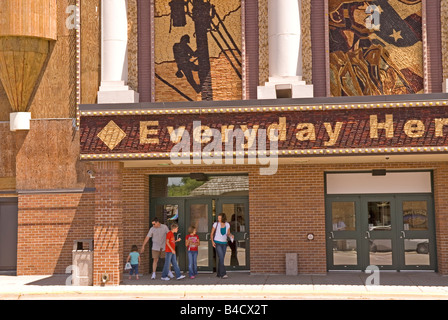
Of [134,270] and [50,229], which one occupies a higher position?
[50,229]

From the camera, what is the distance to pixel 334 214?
71.5 feet

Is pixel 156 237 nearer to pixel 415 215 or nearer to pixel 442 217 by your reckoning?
pixel 415 215

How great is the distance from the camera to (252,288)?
18.2m

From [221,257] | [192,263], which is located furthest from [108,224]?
[221,257]

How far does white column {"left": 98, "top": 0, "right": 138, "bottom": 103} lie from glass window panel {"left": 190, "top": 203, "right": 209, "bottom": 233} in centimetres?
425

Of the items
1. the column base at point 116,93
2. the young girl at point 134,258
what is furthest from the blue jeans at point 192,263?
the column base at point 116,93

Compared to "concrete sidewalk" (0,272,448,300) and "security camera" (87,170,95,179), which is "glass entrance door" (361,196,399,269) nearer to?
"concrete sidewalk" (0,272,448,300)

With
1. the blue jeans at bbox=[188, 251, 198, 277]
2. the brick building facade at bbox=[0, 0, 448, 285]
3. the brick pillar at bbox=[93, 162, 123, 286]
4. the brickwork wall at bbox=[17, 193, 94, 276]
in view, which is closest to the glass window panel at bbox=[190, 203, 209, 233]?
the brick building facade at bbox=[0, 0, 448, 285]

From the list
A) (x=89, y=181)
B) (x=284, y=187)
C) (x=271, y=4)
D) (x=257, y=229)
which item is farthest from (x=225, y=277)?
(x=271, y=4)

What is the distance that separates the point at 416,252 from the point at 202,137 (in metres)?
8.13

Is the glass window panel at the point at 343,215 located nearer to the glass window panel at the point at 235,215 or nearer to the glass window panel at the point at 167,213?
the glass window panel at the point at 235,215

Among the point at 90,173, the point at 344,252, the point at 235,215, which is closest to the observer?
the point at 90,173

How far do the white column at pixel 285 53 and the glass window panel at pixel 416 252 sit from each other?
235 inches
